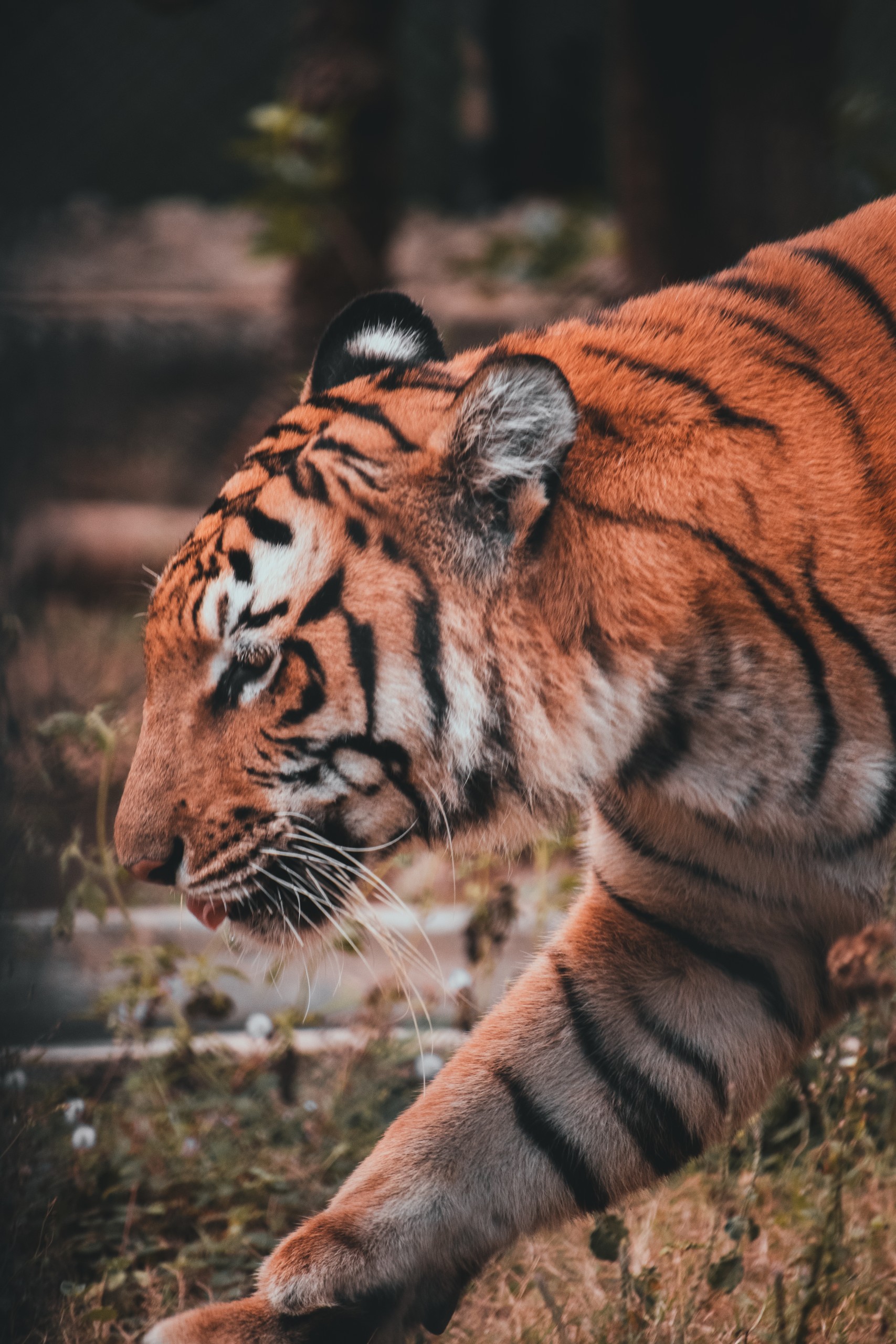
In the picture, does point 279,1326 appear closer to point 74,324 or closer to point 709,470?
point 709,470

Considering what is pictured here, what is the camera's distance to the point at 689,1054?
1.58 meters

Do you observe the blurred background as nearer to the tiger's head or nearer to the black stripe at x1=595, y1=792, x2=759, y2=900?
Answer: the tiger's head

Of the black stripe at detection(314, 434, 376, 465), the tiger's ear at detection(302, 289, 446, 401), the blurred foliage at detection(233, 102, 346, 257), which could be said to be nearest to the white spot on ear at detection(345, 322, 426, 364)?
the tiger's ear at detection(302, 289, 446, 401)

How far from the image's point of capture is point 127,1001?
2.16 metres

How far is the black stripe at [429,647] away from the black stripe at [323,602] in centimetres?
9

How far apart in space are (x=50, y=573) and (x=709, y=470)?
3.92 metres

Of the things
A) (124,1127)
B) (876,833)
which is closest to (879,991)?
(876,833)

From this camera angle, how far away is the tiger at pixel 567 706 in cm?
139

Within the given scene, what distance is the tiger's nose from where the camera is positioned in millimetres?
1437

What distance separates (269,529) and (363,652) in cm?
18

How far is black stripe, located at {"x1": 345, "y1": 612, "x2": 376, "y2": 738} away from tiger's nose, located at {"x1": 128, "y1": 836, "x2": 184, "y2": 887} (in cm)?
27

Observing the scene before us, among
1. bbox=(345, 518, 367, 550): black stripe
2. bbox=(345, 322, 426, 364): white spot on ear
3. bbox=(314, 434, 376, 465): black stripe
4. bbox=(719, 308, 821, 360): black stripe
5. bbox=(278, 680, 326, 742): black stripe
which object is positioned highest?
bbox=(345, 322, 426, 364): white spot on ear

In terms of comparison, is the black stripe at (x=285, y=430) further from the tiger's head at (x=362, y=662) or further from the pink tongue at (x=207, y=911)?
the pink tongue at (x=207, y=911)

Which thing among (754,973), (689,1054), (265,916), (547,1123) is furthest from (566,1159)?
(265,916)
